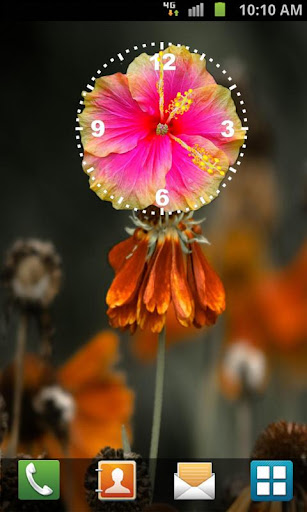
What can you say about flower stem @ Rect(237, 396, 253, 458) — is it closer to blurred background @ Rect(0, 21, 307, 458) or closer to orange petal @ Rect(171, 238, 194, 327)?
blurred background @ Rect(0, 21, 307, 458)

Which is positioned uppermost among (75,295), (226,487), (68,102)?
(68,102)

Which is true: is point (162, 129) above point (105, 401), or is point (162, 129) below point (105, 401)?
above

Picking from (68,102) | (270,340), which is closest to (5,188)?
(68,102)

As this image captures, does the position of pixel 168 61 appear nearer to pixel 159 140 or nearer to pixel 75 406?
pixel 159 140

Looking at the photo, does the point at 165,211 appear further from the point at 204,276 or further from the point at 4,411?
the point at 4,411

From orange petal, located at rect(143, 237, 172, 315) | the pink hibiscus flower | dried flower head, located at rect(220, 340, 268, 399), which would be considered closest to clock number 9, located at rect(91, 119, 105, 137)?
the pink hibiscus flower

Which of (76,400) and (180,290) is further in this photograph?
(76,400)

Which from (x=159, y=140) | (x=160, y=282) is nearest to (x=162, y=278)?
(x=160, y=282)
